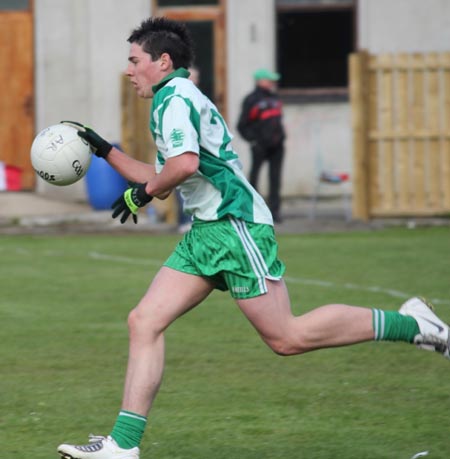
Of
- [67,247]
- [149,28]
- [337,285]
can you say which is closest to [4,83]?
[67,247]

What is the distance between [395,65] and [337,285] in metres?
7.04

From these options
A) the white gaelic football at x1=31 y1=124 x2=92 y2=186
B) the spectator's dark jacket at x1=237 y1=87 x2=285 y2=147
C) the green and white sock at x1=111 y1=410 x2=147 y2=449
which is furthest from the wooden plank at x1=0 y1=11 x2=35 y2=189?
the green and white sock at x1=111 y1=410 x2=147 y2=449

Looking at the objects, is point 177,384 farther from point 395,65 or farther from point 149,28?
point 395,65

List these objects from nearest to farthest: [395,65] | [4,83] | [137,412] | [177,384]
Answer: [137,412], [177,384], [395,65], [4,83]

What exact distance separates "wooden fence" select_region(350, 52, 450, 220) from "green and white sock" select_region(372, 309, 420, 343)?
42.5 ft

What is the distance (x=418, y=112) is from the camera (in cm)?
1956

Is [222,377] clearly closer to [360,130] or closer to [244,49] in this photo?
[360,130]

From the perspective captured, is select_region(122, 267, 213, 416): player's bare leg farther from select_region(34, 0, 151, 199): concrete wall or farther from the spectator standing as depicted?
select_region(34, 0, 151, 199): concrete wall

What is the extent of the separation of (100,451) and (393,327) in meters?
1.39

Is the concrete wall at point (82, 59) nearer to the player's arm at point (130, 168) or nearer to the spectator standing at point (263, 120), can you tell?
the spectator standing at point (263, 120)

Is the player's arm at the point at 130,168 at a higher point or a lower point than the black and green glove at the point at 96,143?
lower

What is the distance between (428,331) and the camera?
652 centimetres

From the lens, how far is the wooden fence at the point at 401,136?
19.3m

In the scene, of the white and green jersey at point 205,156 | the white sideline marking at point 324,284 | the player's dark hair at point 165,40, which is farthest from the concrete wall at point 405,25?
the white and green jersey at point 205,156
